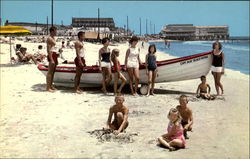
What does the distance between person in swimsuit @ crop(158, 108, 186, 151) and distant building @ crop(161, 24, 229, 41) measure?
154055 millimetres

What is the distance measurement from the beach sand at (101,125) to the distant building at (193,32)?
150 meters

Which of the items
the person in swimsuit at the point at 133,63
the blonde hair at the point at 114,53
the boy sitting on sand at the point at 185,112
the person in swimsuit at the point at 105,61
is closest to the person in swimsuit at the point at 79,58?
the person in swimsuit at the point at 105,61

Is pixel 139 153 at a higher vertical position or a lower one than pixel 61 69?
lower

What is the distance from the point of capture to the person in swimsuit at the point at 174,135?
506cm

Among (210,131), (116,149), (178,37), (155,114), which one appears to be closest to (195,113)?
(155,114)

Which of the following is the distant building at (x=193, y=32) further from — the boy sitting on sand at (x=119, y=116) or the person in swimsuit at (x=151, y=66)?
the boy sitting on sand at (x=119, y=116)

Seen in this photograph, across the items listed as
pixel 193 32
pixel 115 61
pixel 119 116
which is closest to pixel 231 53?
pixel 115 61

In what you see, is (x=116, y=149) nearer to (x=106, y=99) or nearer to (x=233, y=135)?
(x=233, y=135)

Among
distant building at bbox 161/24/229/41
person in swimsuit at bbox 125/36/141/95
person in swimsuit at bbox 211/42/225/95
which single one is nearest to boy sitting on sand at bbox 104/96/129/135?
person in swimsuit at bbox 125/36/141/95

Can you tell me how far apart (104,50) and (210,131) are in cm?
431

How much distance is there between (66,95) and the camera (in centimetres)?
950

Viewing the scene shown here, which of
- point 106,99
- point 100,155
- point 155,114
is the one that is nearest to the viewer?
point 100,155

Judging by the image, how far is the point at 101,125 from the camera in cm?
646

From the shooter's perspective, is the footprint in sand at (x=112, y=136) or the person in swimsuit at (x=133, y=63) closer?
the footprint in sand at (x=112, y=136)
